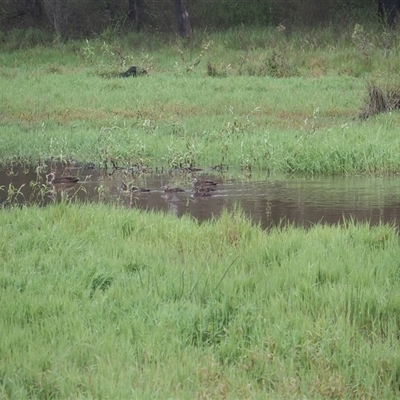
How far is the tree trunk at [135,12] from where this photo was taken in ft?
95.0

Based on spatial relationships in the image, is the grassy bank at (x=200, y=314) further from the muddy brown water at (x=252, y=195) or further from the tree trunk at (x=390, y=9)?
the tree trunk at (x=390, y=9)

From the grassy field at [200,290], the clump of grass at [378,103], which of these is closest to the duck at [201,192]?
the grassy field at [200,290]

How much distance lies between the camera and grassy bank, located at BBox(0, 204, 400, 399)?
4406mm

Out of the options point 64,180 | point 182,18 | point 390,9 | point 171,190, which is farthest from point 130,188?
point 390,9

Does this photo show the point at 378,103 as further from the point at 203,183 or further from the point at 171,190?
the point at 171,190

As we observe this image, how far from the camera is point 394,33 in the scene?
21094mm

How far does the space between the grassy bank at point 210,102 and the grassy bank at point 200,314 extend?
439 cm

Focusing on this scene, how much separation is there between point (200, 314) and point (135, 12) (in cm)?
2524

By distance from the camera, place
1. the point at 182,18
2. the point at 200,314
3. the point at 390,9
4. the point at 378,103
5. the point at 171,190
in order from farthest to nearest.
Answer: the point at 182,18 → the point at 390,9 → the point at 378,103 → the point at 171,190 → the point at 200,314

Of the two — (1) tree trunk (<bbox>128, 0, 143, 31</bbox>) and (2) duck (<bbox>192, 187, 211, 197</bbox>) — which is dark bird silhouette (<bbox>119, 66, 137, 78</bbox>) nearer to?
(1) tree trunk (<bbox>128, 0, 143, 31</bbox>)

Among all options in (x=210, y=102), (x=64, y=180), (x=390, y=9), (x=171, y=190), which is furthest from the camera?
(x=390, y=9)

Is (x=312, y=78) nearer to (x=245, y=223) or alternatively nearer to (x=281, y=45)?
(x=281, y=45)

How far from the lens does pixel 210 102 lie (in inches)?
648

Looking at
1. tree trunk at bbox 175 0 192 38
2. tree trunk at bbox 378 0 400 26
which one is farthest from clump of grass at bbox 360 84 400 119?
tree trunk at bbox 175 0 192 38
